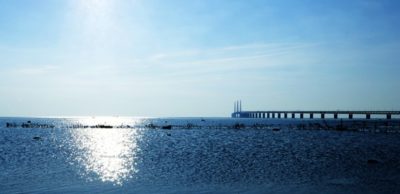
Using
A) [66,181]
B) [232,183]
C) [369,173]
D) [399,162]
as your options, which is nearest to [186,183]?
[232,183]

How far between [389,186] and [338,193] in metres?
4.84

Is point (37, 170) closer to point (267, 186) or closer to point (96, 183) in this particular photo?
point (96, 183)

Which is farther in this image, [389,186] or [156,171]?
[156,171]

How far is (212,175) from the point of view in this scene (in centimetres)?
3158

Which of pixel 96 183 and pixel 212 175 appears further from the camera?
pixel 212 175

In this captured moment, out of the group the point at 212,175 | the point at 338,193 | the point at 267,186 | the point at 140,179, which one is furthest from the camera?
the point at 212,175

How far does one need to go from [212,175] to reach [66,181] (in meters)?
10.6

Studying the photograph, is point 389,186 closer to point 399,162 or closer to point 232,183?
point 232,183

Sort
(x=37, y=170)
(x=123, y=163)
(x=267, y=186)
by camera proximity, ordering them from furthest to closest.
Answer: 1. (x=123, y=163)
2. (x=37, y=170)
3. (x=267, y=186)

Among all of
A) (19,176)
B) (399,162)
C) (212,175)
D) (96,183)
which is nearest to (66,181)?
(96,183)

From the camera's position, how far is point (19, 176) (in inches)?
1193

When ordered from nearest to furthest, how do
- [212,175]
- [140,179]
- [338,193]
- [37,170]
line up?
[338,193]
[140,179]
[212,175]
[37,170]

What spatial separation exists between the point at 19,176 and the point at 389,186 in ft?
85.1

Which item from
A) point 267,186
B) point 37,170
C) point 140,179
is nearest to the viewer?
point 267,186
